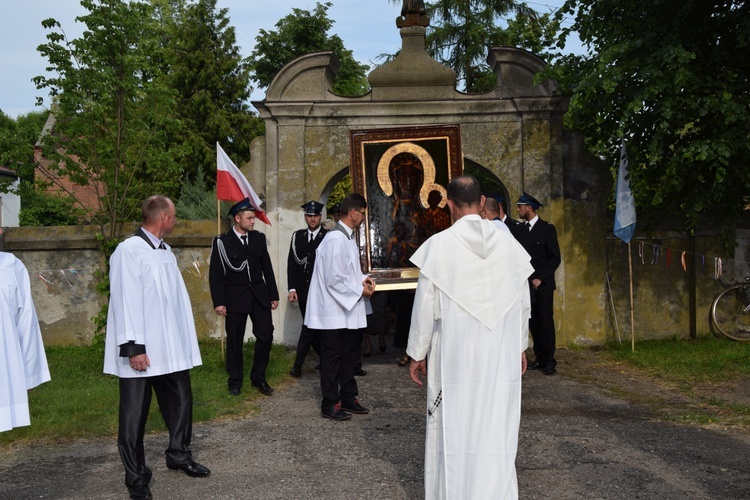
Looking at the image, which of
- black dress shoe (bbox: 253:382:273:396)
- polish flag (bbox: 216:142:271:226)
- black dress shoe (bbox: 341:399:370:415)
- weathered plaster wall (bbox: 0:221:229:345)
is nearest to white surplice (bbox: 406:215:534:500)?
black dress shoe (bbox: 341:399:370:415)

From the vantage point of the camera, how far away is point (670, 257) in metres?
12.6

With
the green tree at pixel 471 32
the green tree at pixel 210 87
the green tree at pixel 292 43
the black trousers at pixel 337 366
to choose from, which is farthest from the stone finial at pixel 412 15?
the green tree at pixel 292 43

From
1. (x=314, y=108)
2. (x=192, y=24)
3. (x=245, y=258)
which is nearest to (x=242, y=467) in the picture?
(x=245, y=258)

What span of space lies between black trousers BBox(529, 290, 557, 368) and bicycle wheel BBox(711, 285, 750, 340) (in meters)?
3.39

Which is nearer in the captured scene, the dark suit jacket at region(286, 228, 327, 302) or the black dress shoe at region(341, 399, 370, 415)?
the black dress shoe at region(341, 399, 370, 415)

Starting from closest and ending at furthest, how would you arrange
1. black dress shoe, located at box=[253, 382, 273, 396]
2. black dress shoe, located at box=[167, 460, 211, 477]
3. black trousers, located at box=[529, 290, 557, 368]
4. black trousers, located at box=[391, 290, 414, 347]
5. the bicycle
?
black dress shoe, located at box=[167, 460, 211, 477]
black dress shoe, located at box=[253, 382, 273, 396]
black trousers, located at box=[529, 290, 557, 368]
black trousers, located at box=[391, 290, 414, 347]
the bicycle

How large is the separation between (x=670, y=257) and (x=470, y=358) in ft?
28.3

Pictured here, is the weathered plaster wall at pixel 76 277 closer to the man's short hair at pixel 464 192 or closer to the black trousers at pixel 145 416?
the black trousers at pixel 145 416

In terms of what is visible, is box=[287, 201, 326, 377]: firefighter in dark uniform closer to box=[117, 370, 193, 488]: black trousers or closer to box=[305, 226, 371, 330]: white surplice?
box=[305, 226, 371, 330]: white surplice

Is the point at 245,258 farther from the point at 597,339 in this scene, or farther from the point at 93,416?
the point at 597,339

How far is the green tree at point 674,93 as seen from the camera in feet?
33.0

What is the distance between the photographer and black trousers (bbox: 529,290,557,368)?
1048 centimetres

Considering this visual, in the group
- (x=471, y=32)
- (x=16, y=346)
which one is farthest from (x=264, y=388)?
(x=471, y=32)

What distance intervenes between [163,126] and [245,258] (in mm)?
2814
